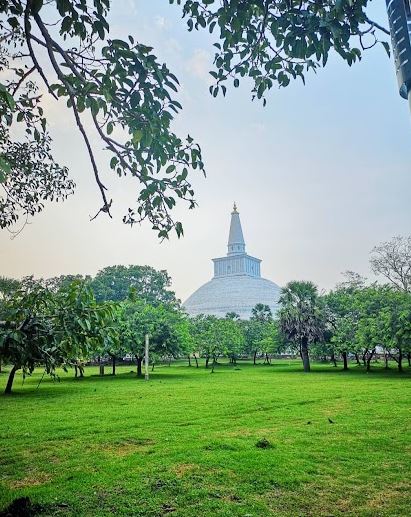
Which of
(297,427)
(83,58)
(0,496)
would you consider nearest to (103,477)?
(0,496)

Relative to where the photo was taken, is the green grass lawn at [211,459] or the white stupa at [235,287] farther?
the white stupa at [235,287]

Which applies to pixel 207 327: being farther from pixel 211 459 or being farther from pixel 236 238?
pixel 236 238

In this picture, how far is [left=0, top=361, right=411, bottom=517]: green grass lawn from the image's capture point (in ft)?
15.6

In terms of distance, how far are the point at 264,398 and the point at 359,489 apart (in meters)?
8.18

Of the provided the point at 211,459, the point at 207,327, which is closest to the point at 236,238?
the point at 207,327

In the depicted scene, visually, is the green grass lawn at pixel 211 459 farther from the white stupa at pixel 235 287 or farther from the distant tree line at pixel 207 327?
the white stupa at pixel 235 287

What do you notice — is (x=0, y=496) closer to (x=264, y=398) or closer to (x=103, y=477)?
(x=103, y=477)

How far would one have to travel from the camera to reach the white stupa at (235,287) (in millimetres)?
64188

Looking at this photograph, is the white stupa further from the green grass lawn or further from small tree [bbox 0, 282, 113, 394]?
small tree [bbox 0, 282, 113, 394]

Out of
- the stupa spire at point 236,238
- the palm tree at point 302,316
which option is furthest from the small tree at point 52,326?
the stupa spire at point 236,238

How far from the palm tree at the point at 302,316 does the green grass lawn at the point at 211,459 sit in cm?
1677

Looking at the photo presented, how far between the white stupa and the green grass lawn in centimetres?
5187

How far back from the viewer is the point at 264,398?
13.1 meters

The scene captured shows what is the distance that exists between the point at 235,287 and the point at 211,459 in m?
61.6
